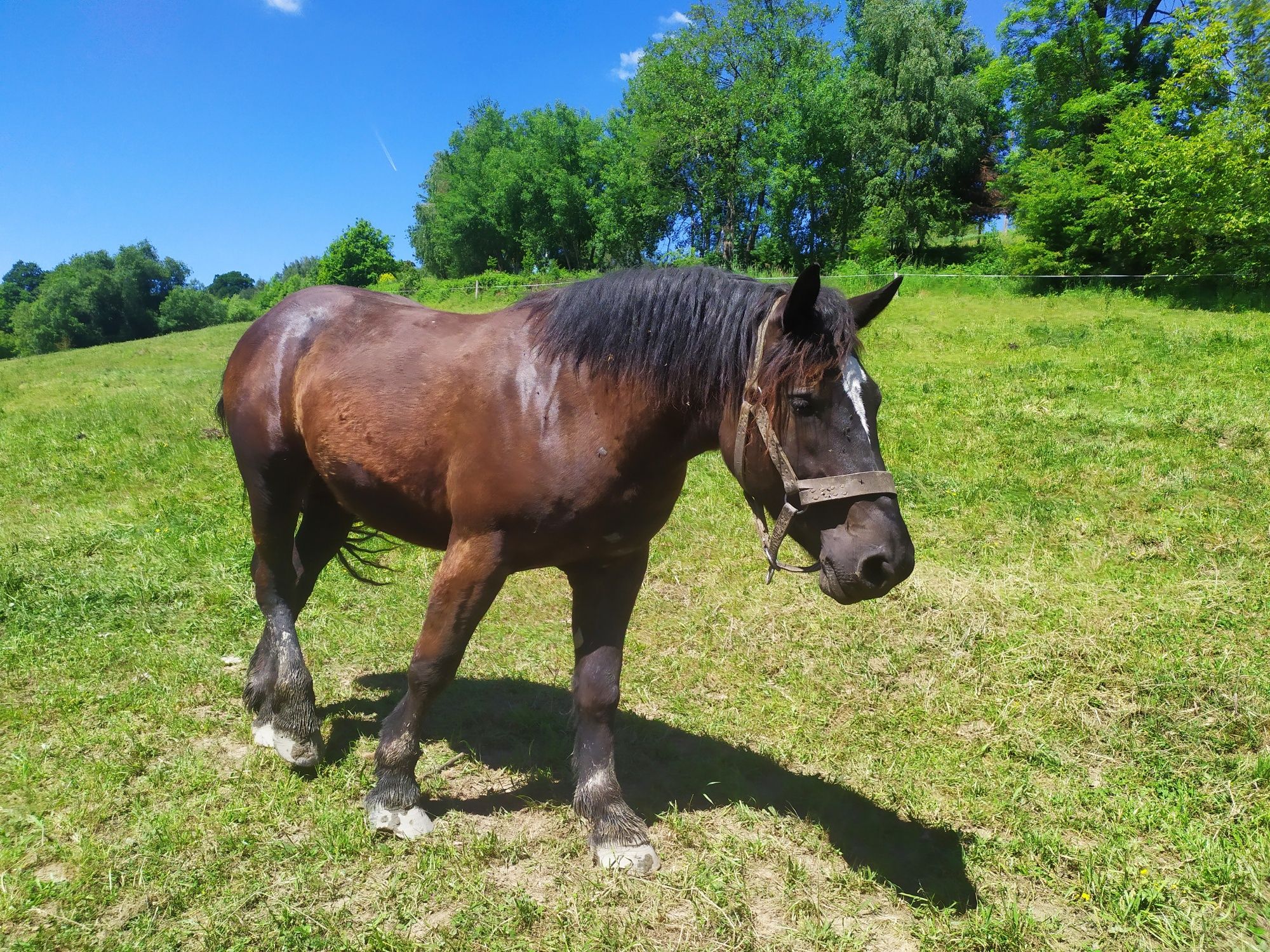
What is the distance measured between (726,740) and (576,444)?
7.09ft

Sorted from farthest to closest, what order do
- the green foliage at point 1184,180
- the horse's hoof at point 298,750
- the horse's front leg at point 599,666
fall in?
the green foliage at point 1184,180 < the horse's hoof at point 298,750 < the horse's front leg at point 599,666

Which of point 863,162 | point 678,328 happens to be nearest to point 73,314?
point 863,162

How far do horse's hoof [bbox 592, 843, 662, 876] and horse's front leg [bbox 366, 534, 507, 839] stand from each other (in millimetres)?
784

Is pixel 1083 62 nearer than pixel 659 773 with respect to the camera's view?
No

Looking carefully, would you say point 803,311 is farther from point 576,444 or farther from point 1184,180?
point 1184,180

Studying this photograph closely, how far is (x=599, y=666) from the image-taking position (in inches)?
125

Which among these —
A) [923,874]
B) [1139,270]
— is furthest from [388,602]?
[1139,270]

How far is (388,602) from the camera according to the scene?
5660 mm

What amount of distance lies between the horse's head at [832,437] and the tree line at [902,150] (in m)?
14.7

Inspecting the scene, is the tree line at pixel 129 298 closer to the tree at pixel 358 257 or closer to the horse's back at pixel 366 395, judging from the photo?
the tree at pixel 358 257

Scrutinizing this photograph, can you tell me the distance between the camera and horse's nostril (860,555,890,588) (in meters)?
2.23

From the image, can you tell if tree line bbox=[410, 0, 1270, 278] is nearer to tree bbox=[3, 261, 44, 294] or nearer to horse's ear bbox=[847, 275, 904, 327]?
horse's ear bbox=[847, 275, 904, 327]

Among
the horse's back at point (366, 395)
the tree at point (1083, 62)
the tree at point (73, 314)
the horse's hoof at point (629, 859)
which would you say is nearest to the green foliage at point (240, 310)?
the tree at point (73, 314)

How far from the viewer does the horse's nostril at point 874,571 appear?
223cm
